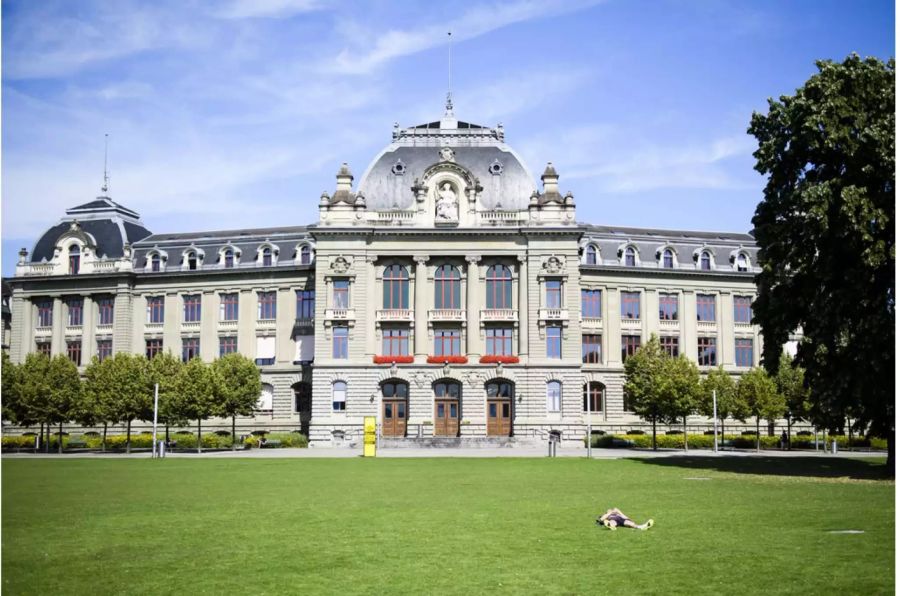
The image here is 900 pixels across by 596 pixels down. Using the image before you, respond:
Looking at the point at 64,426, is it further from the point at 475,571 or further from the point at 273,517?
the point at 475,571

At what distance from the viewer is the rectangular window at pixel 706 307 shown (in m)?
89.4

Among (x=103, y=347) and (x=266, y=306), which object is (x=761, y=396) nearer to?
(x=266, y=306)

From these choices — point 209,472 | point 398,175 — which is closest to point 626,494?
point 209,472

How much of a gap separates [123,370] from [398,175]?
82.3 ft

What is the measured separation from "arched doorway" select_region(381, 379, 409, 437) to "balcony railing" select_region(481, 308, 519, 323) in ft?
25.4

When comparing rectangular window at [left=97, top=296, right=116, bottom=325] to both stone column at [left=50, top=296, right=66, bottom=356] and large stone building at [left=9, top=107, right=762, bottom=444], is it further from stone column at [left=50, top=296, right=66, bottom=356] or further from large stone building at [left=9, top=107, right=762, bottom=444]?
stone column at [left=50, top=296, right=66, bottom=356]

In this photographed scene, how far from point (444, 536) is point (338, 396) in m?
57.9

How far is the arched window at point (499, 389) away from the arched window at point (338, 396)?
10657 millimetres

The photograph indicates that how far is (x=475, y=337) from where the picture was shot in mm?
77625

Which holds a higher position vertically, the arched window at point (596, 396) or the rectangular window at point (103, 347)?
the rectangular window at point (103, 347)

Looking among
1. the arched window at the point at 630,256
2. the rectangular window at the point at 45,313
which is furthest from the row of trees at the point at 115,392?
the arched window at the point at 630,256

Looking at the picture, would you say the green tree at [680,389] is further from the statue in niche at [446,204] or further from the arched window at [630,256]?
the statue in niche at [446,204]

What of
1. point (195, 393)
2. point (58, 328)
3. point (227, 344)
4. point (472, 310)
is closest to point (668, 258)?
point (472, 310)

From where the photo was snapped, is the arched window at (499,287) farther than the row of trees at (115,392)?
Yes
